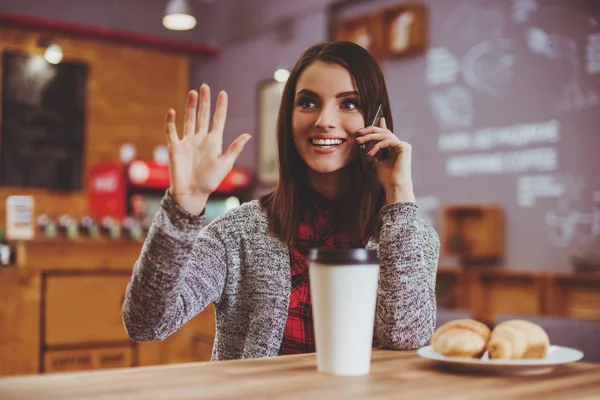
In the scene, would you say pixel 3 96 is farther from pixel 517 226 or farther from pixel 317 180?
pixel 317 180

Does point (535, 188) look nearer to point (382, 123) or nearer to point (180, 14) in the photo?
point (180, 14)

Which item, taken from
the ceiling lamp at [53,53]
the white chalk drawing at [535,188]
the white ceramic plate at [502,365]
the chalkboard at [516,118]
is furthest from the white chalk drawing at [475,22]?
the white ceramic plate at [502,365]

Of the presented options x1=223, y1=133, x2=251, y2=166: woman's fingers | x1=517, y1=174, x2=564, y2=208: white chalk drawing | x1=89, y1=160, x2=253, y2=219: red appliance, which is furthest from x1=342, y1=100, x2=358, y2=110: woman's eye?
x1=89, y1=160, x2=253, y2=219: red appliance

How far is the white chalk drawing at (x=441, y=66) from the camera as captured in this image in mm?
5449

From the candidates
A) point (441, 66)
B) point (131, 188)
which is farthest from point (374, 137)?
point (131, 188)

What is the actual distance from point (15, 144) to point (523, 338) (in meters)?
6.90

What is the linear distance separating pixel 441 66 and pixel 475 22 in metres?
0.43

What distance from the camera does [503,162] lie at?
511 cm

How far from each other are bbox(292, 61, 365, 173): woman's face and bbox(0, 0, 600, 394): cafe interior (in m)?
0.50

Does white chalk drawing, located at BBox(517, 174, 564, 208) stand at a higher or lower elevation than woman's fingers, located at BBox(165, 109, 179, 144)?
higher

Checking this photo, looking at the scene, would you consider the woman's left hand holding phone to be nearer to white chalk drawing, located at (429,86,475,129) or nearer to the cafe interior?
the cafe interior

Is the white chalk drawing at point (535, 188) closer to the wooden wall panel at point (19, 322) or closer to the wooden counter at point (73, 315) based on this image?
the wooden counter at point (73, 315)

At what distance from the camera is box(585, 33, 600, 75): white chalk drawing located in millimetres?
4570

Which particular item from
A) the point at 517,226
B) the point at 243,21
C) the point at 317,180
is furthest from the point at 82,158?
the point at 317,180
